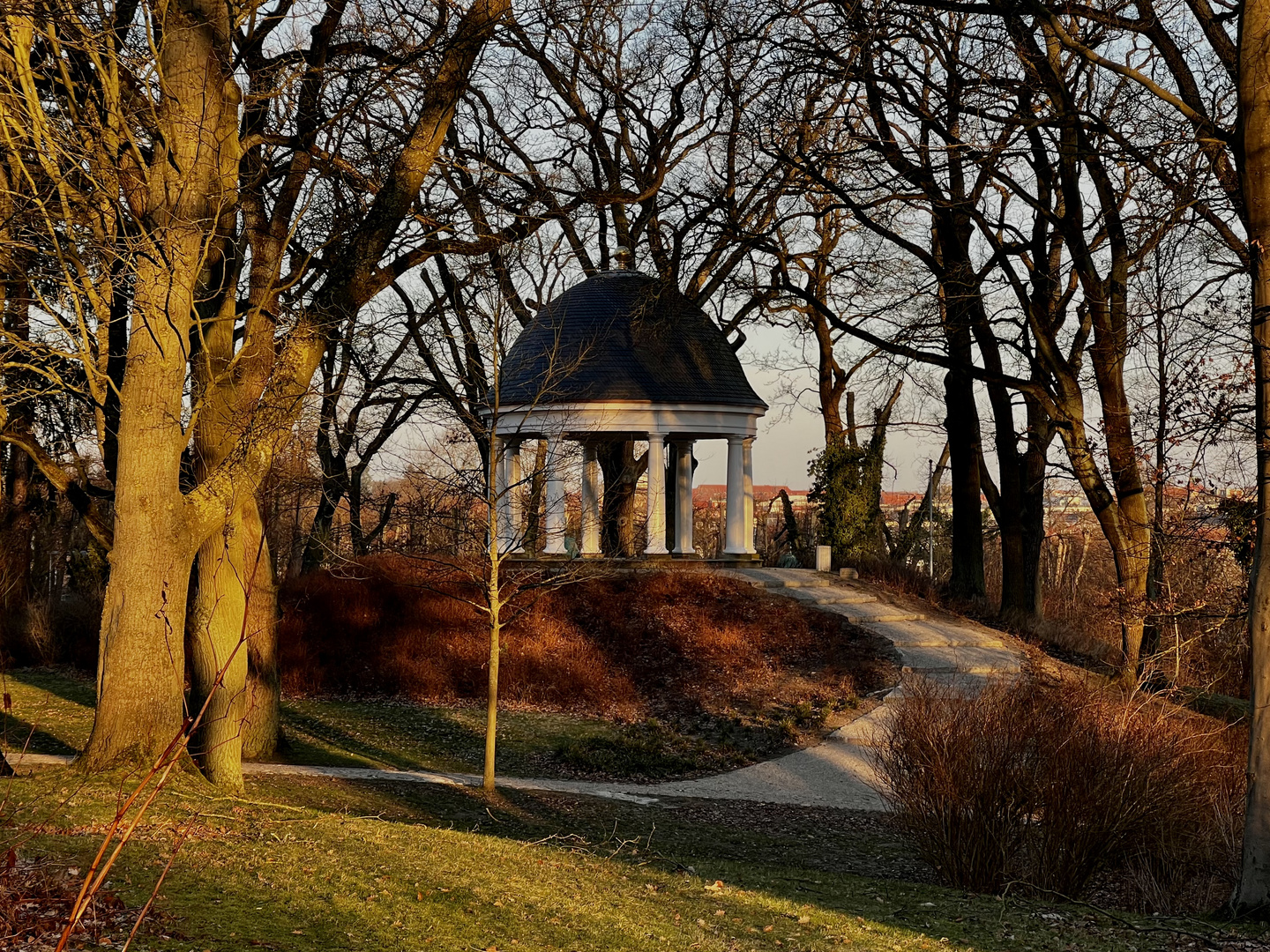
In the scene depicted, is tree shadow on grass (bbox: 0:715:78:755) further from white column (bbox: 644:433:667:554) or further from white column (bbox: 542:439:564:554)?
white column (bbox: 644:433:667:554)

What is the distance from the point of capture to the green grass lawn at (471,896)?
521 centimetres

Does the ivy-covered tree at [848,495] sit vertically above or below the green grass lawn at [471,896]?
above

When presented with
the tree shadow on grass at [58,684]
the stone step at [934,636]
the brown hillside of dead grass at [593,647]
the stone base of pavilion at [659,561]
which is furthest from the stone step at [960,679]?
the tree shadow on grass at [58,684]

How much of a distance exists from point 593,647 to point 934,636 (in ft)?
18.9

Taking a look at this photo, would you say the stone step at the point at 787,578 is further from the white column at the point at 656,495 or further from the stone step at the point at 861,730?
the stone step at the point at 861,730

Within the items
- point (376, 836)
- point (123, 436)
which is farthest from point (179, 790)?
point (123, 436)

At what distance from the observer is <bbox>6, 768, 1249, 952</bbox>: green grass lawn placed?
5215 mm

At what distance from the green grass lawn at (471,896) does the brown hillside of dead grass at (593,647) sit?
33.4ft

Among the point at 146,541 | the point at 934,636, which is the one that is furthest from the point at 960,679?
the point at 146,541

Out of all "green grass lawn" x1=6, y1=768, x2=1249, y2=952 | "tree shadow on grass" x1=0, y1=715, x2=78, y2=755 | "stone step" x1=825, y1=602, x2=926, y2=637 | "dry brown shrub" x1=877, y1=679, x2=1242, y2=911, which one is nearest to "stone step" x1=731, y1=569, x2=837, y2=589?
"stone step" x1=825, y1=602, x2=926, y2=637

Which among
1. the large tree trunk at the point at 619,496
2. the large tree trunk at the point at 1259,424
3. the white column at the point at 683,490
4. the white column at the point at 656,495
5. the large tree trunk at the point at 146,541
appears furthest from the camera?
the white column at the point at 683,490

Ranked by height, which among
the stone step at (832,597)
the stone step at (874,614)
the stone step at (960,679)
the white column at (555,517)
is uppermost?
the white column at (555,517)

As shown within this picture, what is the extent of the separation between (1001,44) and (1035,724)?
9610 millimetres

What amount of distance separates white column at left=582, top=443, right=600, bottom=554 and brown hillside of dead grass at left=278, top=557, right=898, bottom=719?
61.7 inches
